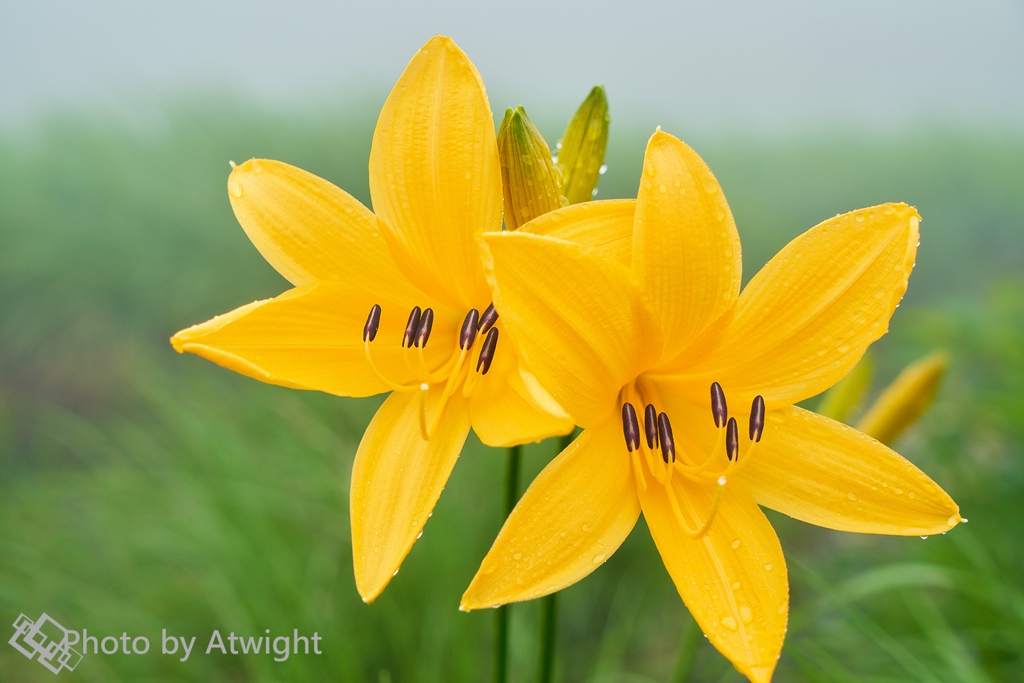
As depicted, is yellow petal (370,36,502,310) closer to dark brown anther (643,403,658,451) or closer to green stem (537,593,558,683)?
dark brown anther (643,403,658,451)

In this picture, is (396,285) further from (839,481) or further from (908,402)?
(908,402)

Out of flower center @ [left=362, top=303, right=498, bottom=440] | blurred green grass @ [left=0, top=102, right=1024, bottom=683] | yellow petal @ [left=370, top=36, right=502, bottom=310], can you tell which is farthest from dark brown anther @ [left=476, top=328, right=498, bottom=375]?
blurred green grass @ [left=0, top=102, right=1024, bottom=683]

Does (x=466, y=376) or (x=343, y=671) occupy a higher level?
(x=466, y=376)

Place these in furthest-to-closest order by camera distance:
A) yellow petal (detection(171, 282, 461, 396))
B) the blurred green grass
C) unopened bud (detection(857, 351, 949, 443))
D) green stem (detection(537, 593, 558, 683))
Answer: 1. the blurred green grass
2. unopened bud (detection(857, 351, 949, 443))
3. green stem (detection(537, 593, 558, 683))
4. yellow petal (detection(171, 282, 461, 396))

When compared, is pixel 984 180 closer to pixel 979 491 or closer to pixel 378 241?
pixel 979 491

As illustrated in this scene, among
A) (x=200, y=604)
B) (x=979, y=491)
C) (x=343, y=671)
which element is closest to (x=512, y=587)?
(x=343, y=671)

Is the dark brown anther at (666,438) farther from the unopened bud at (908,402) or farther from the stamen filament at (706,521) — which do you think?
the unopened bud at (908,402)

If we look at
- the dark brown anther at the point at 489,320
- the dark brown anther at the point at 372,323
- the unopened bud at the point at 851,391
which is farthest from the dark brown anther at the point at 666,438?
the unopened bud at the point at 851,391
